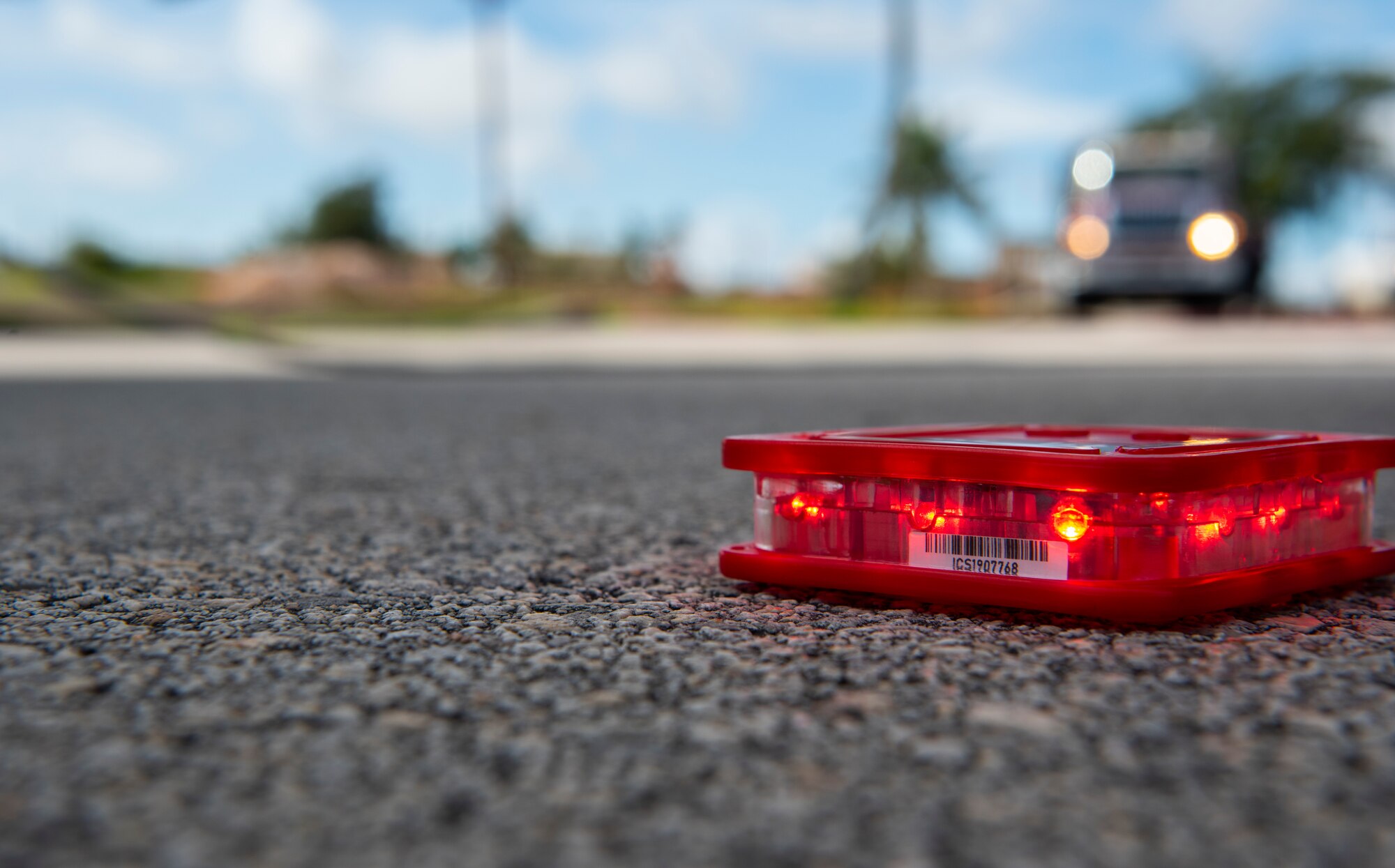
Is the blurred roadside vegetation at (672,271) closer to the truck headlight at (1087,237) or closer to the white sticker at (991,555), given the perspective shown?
the truck headlight at (1087,237)

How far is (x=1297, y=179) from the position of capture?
40844mm

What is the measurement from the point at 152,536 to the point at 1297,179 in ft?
144

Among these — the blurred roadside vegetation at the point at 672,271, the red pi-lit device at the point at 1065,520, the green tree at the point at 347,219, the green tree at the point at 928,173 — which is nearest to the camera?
the red pi-lit device at the point at 1065,520

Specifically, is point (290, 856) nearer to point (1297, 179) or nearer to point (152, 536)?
point (152, 536)

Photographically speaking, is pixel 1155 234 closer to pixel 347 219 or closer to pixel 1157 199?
pixel 1157 199

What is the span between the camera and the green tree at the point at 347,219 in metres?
67.1

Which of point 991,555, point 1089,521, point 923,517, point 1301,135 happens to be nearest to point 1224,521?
point 1089,521

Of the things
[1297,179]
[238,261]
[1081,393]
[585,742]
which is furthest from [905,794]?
[238,261]

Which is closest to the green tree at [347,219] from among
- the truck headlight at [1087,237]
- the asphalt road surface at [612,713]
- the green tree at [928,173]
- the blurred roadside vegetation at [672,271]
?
the blurred roadside vegetation at [672,271]

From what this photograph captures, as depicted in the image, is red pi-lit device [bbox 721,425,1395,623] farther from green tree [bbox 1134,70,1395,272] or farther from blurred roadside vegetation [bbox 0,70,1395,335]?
green tree [bbox 1134,70,1395,272]

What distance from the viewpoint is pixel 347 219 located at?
6712 cm

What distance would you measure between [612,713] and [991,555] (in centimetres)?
76

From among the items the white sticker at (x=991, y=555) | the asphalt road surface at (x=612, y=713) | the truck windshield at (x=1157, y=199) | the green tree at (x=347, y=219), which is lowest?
the asphalt road surface at (x=612, y=713)

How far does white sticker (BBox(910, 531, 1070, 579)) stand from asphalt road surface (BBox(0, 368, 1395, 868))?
9cm
